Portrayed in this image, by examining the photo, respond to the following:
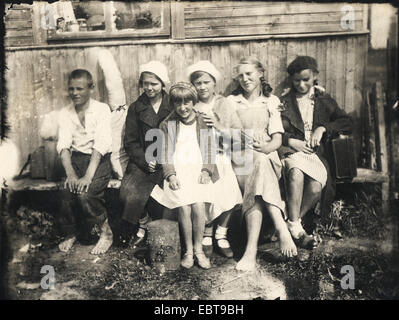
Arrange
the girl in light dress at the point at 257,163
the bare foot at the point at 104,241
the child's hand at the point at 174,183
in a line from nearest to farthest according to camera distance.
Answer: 1. the child's hand at the point at 174,183
2. the girl in light dress at the point at 257,163
3. the bare foot at the point at 104,241

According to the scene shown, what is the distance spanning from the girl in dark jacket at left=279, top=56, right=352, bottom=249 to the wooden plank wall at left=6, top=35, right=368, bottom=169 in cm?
22

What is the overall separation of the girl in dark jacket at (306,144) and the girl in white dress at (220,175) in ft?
2.20

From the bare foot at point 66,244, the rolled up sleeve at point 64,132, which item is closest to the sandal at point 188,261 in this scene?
the bare foot at point 66,244

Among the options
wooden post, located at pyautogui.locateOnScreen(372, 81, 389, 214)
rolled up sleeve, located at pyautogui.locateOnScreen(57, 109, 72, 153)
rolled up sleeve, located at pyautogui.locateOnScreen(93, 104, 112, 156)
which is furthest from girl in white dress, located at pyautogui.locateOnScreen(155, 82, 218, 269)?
wooden post, located at pyautogui.locateOnScreen(372, 81, 389, 214)

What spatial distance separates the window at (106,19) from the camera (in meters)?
4.91

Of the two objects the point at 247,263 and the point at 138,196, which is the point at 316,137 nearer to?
the point at 247,263

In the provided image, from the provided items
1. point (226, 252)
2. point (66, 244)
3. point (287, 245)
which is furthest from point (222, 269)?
point (66, 244)

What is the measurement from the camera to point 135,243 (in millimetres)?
4906

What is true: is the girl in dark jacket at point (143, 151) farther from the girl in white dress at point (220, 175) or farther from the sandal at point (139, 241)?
the girl in white dress at point (220, 175)

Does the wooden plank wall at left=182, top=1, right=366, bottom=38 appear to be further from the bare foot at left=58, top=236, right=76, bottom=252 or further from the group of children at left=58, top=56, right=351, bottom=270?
the bare foot at left=58, top=236, right=76, bottom=252

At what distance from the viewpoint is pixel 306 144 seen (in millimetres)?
4891

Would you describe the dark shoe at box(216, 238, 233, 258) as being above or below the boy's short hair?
below

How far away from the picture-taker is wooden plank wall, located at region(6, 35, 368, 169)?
16.3 feet

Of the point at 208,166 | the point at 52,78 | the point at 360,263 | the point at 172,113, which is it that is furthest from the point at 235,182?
the point at 52,78
